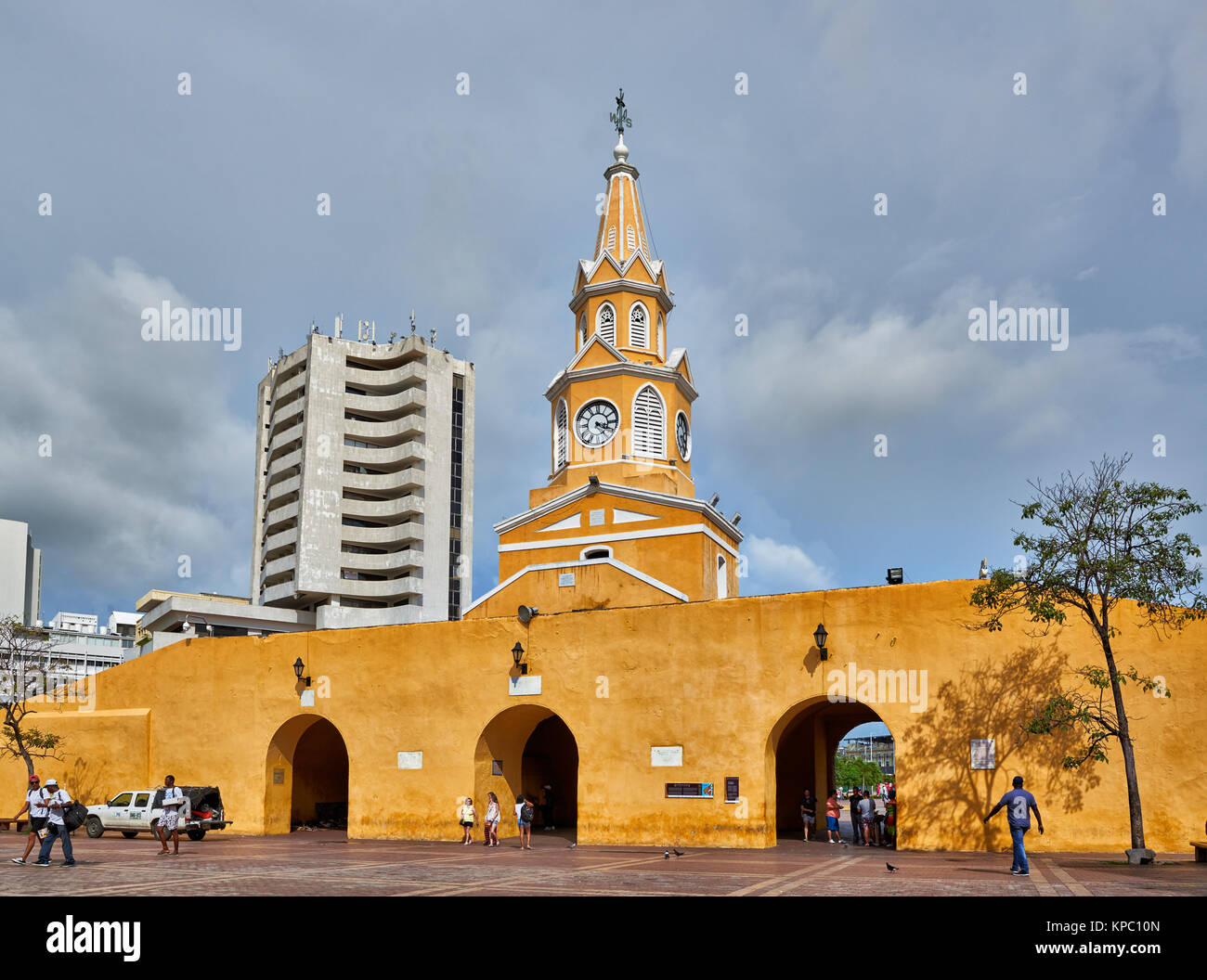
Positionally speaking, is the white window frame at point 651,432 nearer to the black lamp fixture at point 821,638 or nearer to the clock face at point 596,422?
the clock face at point 596,422

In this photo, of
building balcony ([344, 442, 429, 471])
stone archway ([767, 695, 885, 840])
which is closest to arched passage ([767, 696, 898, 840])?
stone archway ([767, 695, 885, 840])

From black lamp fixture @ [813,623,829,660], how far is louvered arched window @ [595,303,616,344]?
15.9 metres

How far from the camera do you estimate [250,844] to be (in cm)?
2241

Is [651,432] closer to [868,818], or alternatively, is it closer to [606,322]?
[606,322]

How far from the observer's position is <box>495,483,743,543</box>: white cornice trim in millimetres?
30062

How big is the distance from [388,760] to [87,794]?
988 cm

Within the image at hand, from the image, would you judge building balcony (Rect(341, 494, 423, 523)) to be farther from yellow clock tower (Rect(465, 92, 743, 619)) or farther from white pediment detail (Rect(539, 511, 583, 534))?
white pediment detail (Rect(539, 511, 583, 534))

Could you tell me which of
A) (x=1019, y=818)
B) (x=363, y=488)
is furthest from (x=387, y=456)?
(x=1019, y=818)

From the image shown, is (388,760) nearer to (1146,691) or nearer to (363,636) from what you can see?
(363,636)

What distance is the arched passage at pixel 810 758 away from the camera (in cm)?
2653

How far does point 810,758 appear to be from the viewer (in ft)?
92.8

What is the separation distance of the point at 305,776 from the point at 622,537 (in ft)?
36.2
